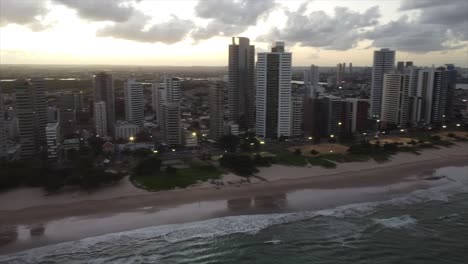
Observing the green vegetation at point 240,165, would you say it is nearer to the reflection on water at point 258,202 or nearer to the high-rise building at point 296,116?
the reflection on water at point 258,202

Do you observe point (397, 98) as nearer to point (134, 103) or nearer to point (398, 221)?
point (134, 103)

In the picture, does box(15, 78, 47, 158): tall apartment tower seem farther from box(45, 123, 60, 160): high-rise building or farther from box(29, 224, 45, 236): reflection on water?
box(29, 224, 45, 236): reflection on water

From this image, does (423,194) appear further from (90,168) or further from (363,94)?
(363,94)

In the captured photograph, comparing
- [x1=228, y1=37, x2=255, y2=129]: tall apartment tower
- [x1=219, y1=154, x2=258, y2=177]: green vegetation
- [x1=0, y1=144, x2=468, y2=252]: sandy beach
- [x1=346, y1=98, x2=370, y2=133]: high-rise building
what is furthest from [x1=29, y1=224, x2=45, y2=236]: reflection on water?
[x1=346, y1=98, x2=370, y2=133]: high-rise building

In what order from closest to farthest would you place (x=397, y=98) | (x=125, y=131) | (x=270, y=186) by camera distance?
1. (x=270, y=186)
2. (x=125, y=131)
3. (x=397, y=98)

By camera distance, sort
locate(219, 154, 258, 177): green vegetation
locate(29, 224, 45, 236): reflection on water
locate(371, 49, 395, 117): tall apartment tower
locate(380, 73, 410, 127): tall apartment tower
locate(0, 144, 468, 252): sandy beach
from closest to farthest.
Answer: locate(29, 224, 45, 236): reflection on water → locate(0, 144, 468, 252): sandy beach → locate(219, 154, 258, 177): green vegetation → locate(380, 73, 410, 127): tall apartment tower → locate(371, 49, 395, 117): tall apartment tower

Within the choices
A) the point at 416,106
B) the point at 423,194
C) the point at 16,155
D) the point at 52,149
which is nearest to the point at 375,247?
the point at 423,194

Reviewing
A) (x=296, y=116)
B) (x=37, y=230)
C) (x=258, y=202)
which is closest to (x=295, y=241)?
(x=258, y=202)
